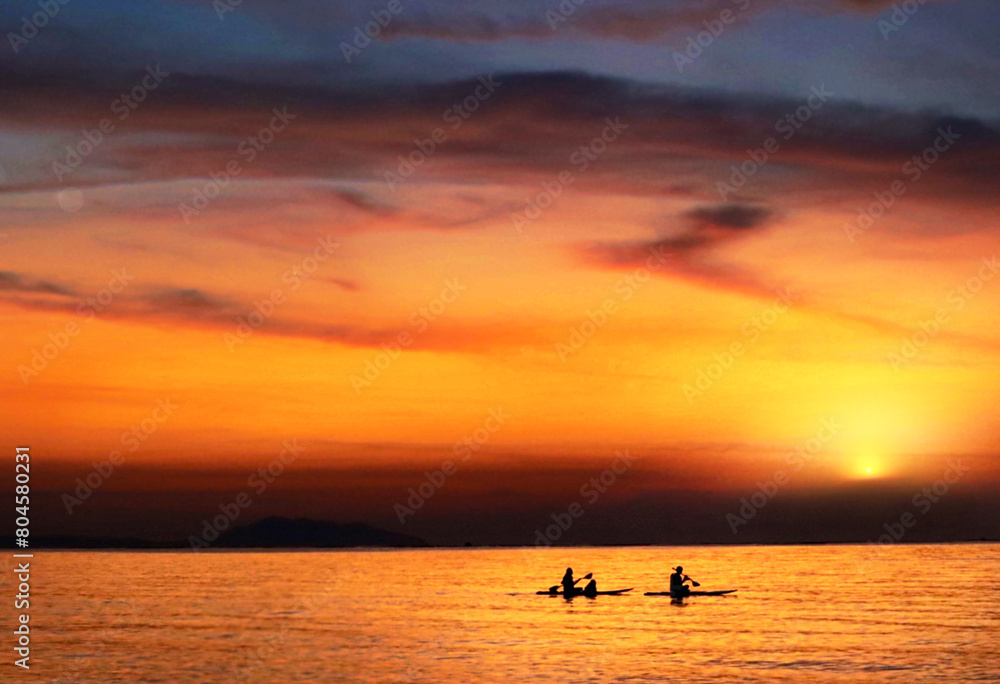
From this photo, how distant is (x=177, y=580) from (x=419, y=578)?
25689 millimetres

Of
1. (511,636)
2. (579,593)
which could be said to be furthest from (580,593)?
(511,636)

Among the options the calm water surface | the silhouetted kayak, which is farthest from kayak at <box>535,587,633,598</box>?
the calm water surface

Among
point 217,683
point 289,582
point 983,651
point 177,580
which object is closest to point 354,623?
point 217,683

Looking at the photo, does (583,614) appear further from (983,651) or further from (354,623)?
(983,651)

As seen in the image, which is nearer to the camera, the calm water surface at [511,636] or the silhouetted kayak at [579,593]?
the calm water surface at [511,636]

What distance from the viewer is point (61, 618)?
6612cm

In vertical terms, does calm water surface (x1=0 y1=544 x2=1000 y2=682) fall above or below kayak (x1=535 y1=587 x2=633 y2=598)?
below

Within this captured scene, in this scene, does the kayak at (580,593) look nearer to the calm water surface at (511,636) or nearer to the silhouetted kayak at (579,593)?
the silhouetted kayak at (579,593)

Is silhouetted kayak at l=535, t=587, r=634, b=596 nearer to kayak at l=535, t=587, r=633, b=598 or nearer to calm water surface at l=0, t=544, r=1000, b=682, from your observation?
kayak at l=535, t=587, r=633, b=598

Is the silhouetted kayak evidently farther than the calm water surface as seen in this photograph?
Yes

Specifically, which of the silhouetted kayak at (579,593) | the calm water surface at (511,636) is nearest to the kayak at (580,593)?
the silhouetted kayak at (579,593)

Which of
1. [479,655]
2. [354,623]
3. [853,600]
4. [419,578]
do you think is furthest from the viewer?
[419,578]

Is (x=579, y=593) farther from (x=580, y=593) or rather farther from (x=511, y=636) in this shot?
(x=511, y=636)

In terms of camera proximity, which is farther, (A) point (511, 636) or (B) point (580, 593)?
(B) point (580, 593)
